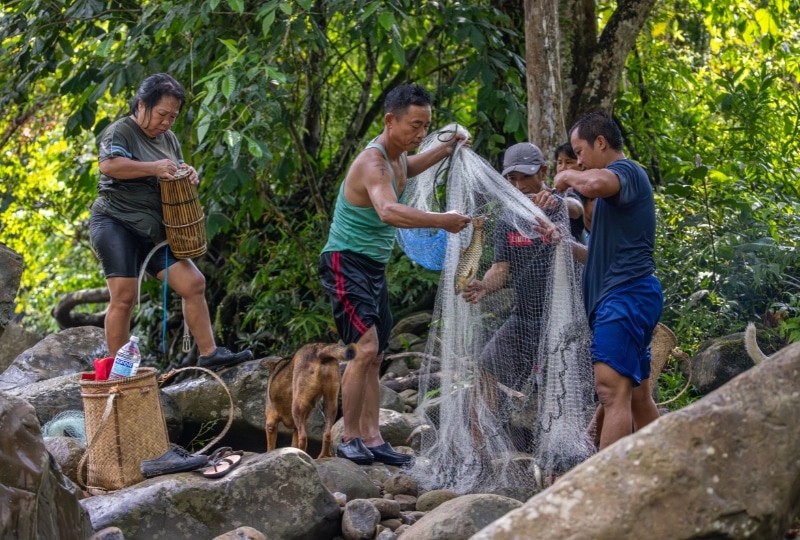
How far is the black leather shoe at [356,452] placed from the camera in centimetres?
563

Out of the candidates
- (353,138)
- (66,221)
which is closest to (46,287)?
(66,221)

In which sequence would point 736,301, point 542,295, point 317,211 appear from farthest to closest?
1. point 317,211
2. point 736,301
3. point 542,295

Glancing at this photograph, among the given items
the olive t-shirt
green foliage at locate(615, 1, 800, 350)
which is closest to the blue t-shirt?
the olive t-shirt

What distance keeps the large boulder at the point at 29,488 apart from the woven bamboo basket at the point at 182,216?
6.74 ft

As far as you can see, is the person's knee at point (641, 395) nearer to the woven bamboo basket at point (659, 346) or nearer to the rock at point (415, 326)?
the woven bamboo basket at point (659, 346)

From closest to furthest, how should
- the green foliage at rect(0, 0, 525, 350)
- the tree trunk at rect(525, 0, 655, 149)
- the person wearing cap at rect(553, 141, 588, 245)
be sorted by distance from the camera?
the person wearing cap at rect(553, 141, 588, 245) < the green foliage at rect(0, 0, 525, 350) < the tree trunk at rect(525, 0, 655, 149)

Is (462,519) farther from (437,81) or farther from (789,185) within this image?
(437,81)

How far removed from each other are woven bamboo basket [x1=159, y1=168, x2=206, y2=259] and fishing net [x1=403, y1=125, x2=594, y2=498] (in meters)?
1.53

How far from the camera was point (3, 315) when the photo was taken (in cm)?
599

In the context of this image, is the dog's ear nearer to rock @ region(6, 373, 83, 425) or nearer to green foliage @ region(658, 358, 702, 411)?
rock @ region(6, 373, 83, 425)

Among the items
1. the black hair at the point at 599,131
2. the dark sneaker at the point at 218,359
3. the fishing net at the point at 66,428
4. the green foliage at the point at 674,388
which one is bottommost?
the green foliage at the point at 674,388

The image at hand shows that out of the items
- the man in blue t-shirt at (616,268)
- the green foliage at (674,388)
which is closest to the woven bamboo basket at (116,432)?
the man in blue t-shirt at (616,268)

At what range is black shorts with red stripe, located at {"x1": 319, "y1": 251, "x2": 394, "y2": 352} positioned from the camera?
561 centimetres

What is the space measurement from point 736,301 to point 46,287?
1060cm
